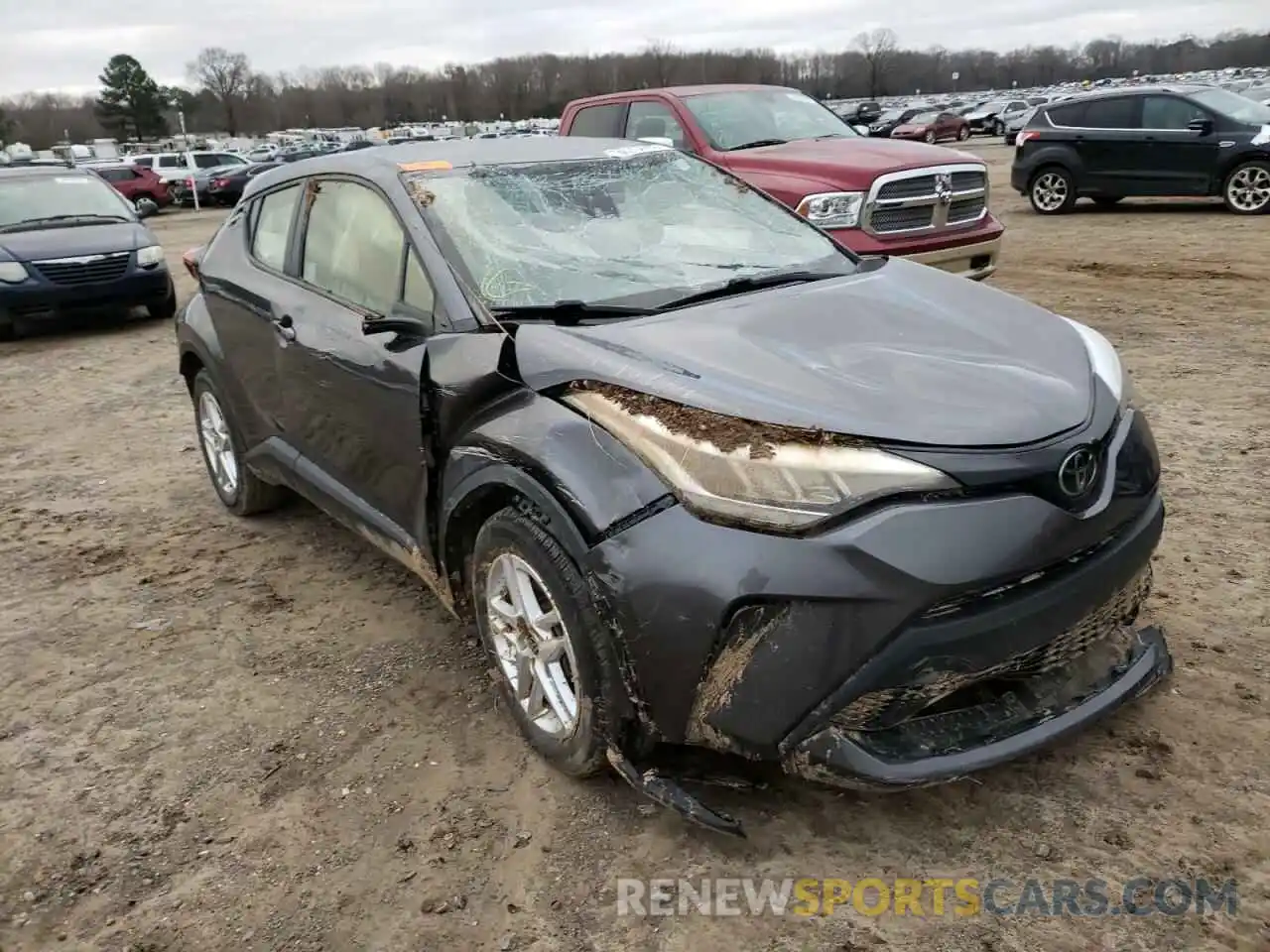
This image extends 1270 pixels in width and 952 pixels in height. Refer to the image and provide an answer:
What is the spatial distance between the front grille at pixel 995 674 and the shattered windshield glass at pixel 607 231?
1.39 meters

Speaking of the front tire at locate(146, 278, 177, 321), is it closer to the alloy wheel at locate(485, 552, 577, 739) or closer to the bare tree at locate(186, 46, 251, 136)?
the alloy wheel at locate(485, 552, 577, 739)

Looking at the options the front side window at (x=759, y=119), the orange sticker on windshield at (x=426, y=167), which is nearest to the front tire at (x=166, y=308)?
the front side window at (x=759, y=119)

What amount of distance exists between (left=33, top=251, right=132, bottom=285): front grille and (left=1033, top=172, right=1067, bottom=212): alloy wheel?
39.5 ft

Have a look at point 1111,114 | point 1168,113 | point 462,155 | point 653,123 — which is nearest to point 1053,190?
point 1111,114

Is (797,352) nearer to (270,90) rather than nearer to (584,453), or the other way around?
(584,453)

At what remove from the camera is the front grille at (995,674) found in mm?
2184

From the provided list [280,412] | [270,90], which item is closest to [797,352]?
[280,412]

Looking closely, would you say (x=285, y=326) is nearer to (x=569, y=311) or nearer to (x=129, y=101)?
(x=569, y=311)

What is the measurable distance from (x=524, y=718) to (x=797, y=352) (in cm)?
130

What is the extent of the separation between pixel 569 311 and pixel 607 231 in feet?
2.00

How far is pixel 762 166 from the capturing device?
7738 mm

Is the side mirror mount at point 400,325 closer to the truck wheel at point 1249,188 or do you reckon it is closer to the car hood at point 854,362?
the car hood at point 854,362

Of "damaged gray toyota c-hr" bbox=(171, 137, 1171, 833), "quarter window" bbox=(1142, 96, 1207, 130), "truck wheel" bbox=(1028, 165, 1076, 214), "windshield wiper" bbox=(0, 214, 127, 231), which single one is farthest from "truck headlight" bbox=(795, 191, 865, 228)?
"truck wheel" bbox=(1028, 165, 1076, 214)

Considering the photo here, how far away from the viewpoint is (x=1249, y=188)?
12602 millimetres
